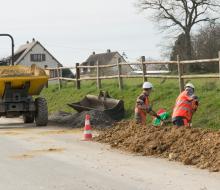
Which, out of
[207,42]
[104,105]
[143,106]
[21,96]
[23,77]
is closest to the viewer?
[143,106]

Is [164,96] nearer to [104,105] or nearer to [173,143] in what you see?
[104,105]

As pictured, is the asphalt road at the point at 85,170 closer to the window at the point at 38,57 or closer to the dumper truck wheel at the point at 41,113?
the dumper truck wheel at the point at 41,113

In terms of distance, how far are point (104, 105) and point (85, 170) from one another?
34.9ft

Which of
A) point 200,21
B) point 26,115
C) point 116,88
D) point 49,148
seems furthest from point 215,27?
point 49,148

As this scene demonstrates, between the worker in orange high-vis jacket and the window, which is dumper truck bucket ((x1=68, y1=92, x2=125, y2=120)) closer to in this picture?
the worker in orange high-vis jacket

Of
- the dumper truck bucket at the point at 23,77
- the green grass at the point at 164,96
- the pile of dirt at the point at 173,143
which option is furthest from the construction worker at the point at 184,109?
the dumper truck bucket at the point at 23,77

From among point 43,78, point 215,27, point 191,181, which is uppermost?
point 215,27

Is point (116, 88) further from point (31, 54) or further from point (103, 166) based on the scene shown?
point (31, 54)

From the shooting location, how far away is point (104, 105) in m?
20.8

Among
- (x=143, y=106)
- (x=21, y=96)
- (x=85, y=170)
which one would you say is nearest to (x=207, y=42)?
(x=21, y=96)

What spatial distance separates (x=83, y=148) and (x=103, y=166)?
2.58 metres

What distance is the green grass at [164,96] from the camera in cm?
1650

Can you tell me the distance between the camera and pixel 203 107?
1720 centimetres

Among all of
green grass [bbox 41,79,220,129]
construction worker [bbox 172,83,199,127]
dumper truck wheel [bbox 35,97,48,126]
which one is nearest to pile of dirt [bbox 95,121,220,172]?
construction worker [bbox 172,83,199,127]
